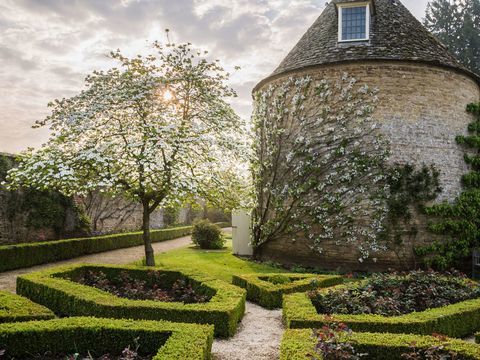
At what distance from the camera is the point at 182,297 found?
8680mm

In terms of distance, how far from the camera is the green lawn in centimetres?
1334

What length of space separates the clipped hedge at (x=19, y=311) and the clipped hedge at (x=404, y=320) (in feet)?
13.9

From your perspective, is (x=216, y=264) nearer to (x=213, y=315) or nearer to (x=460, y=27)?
(x=213, y=315)

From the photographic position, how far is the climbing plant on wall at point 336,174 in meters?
13.6

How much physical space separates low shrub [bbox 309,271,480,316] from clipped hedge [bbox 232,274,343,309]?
1.10 meters

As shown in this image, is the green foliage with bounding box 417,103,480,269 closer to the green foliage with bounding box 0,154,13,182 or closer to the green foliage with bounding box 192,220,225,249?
the green foliage with bounding box 192,220,225,249

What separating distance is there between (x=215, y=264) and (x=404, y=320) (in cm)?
881

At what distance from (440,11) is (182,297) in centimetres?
3410

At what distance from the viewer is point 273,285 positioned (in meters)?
9.91

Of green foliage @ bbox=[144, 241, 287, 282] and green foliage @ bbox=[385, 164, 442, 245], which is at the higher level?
green foliage @ bbox=[385, 164, 442, 245]

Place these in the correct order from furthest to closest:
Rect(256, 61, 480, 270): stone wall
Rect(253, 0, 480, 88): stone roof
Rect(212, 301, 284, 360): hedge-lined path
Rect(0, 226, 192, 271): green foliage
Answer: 1. Rect(253, 0, 480, 88): stone roof
2. Rect(256, 61, 480, 270): stone wall
3. Rect(0, 226, 192, 271): green foliage
4. Rect(212, 301, 284, 360): hedge-lined path

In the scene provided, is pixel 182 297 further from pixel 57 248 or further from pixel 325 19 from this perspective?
pixel 325 19

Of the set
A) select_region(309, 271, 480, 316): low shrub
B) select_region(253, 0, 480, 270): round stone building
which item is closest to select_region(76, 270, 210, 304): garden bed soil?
select_region(309, 271, 480, 316): low shrub

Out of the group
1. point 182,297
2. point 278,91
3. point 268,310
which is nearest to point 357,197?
point 278,91
